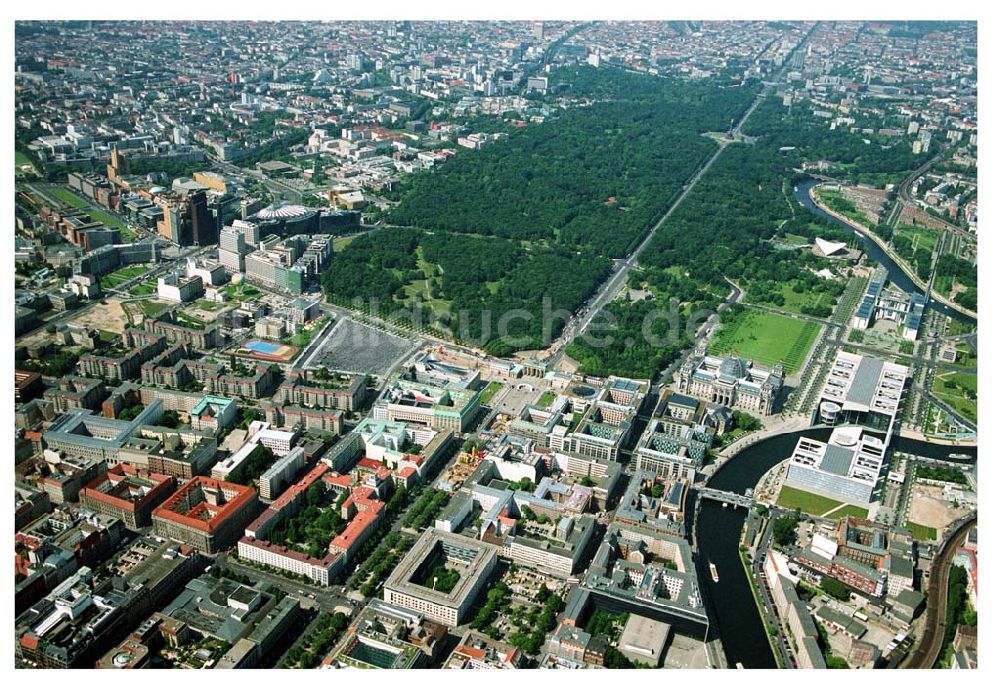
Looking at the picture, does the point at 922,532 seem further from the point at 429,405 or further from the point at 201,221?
the point at 201,221

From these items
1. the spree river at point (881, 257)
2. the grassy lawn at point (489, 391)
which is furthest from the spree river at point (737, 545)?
the spree river at point (881, 257)

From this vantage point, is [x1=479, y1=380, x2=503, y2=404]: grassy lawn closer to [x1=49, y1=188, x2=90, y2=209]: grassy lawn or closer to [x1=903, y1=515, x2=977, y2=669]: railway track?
[x1=903, y1=515, x2=977, y2=669]: railway track

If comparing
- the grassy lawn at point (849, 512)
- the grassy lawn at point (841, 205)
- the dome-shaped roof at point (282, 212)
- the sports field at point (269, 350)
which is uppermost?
the dome-shaped roof at point (282, 212)

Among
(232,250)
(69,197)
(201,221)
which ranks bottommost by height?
(232,250)

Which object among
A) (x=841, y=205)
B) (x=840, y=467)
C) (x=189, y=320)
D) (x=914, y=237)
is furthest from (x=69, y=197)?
(x=914, y=237)

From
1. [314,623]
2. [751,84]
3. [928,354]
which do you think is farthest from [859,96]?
[314,623]

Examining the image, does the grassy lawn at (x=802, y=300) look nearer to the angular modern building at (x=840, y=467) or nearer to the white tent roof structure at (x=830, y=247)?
the white tent roof structure at (x=830, y=247)
